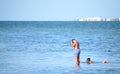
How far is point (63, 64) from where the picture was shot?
28.1 metres

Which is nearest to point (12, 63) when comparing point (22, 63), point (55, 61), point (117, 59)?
point (22, 63)

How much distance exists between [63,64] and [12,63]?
123 inches

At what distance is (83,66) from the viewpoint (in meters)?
27.2

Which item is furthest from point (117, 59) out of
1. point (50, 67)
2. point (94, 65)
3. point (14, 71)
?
point (14, 71)

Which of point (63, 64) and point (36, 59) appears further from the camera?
point (36, 59)

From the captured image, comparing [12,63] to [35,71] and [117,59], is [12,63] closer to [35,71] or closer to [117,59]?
[35,71]

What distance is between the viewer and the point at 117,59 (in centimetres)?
3145

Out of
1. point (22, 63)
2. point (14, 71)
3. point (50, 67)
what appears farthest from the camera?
point (22, 63)

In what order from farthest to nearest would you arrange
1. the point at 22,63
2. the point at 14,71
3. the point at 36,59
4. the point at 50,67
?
the point at 36,59
the point at 22,63
the point at 50,67
the point at 14,71

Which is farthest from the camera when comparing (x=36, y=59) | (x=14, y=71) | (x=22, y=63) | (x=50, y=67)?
(x=36, y=59)

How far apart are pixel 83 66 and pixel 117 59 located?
4.94 meters

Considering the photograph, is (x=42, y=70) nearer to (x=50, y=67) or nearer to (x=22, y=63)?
(x=50, y=67)

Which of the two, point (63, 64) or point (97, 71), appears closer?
point (97, 71)

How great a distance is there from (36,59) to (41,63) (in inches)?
102
